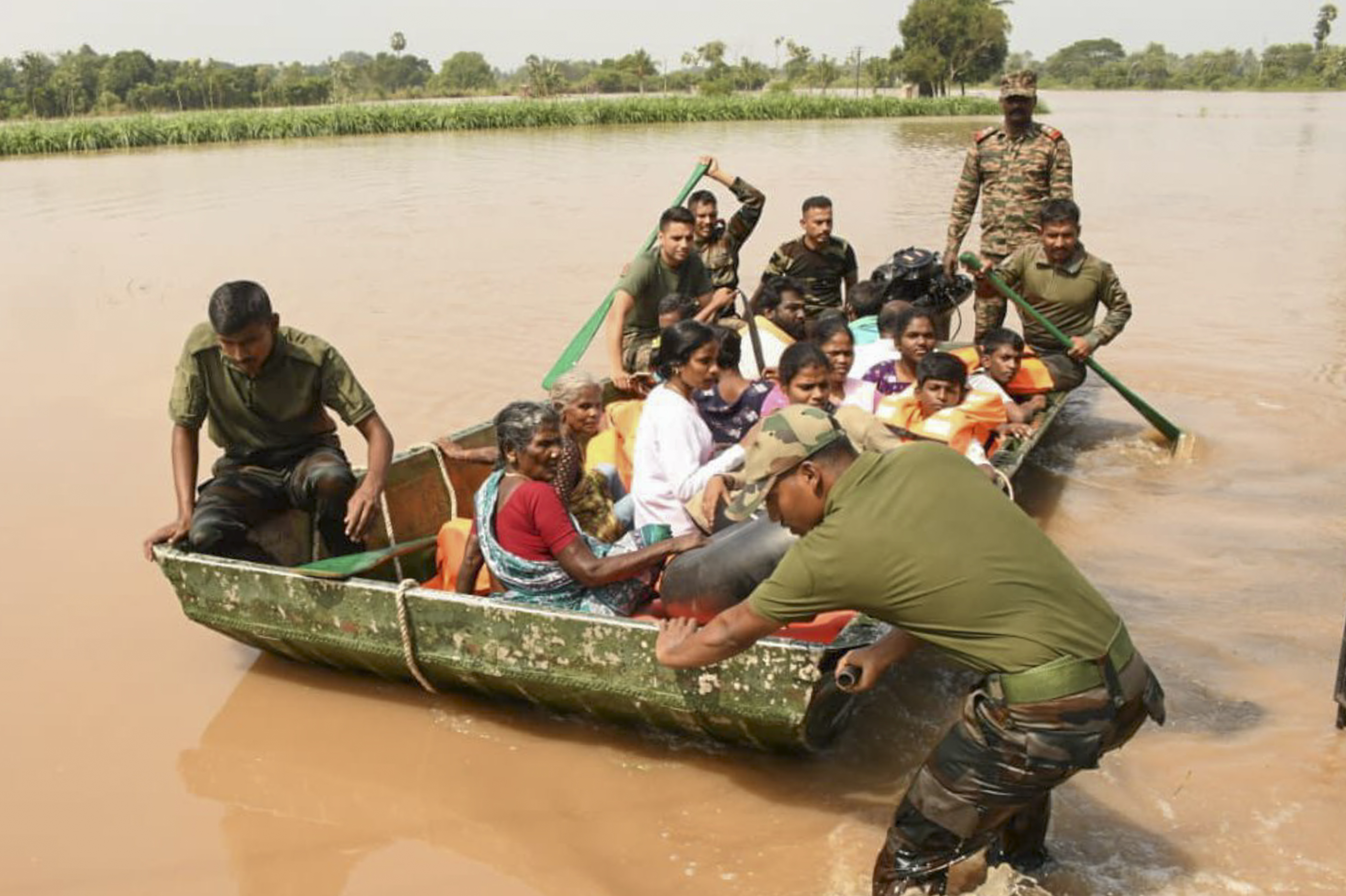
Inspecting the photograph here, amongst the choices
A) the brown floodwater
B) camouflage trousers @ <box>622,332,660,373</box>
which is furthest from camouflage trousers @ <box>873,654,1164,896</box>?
camouflage trousers @ <box>622,332,660,373</box>

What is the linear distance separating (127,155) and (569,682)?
92.5ft

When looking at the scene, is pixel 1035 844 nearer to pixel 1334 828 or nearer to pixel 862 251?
pixel 1334 828

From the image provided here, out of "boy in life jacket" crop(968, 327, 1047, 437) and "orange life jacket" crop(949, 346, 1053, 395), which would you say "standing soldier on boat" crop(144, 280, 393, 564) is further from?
"orange life jacket" crop(949, 346, 1053, 395)

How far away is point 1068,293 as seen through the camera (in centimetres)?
668

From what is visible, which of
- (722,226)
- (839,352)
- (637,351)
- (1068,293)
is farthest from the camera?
(722,226)

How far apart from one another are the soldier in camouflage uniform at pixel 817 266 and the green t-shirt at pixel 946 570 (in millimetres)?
4721

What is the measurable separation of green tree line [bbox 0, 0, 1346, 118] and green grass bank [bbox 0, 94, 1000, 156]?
6.09 metres

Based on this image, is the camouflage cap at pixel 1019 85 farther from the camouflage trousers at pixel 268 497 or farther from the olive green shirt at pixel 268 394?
the camouflage trousers at pixel 268 497

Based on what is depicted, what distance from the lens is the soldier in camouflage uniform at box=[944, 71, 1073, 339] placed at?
703 centimetres

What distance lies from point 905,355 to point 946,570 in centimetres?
314

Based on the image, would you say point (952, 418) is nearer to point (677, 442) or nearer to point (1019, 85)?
point (677, 442)

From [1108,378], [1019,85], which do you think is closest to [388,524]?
[1108,378]

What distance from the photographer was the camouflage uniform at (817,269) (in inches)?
294

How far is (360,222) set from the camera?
16406 mm
